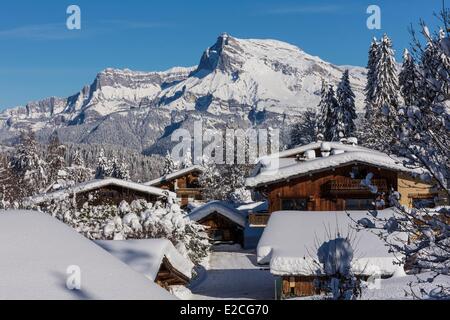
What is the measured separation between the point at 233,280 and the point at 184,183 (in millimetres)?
38798

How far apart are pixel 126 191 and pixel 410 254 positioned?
35047 mm

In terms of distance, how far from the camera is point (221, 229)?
38219 mm

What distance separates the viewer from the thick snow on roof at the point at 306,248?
58.5ft

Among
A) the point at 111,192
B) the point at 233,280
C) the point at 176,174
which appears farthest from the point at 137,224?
the point at 176,174

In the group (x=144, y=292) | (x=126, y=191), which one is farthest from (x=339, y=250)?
(x=126, y=191)

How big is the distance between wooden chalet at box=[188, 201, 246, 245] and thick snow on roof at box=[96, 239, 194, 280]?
76.0 ft

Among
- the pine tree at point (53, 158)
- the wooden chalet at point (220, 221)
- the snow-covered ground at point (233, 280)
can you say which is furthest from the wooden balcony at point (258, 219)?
the pine tree at point (53, 158)

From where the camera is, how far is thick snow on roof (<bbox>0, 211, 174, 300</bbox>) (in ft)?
15.5

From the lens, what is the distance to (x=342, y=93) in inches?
2409

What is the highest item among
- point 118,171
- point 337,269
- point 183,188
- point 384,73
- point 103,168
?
point 384,73

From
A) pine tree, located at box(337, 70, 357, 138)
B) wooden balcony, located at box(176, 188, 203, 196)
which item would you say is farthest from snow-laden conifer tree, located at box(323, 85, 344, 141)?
wooden balcony, located at box(176, 188, 203, 196)

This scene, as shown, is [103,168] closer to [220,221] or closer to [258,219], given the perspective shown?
[220,221]

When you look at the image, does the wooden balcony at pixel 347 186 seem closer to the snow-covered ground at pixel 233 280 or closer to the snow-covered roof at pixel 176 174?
the snow-covered ground at pixel 233 280
